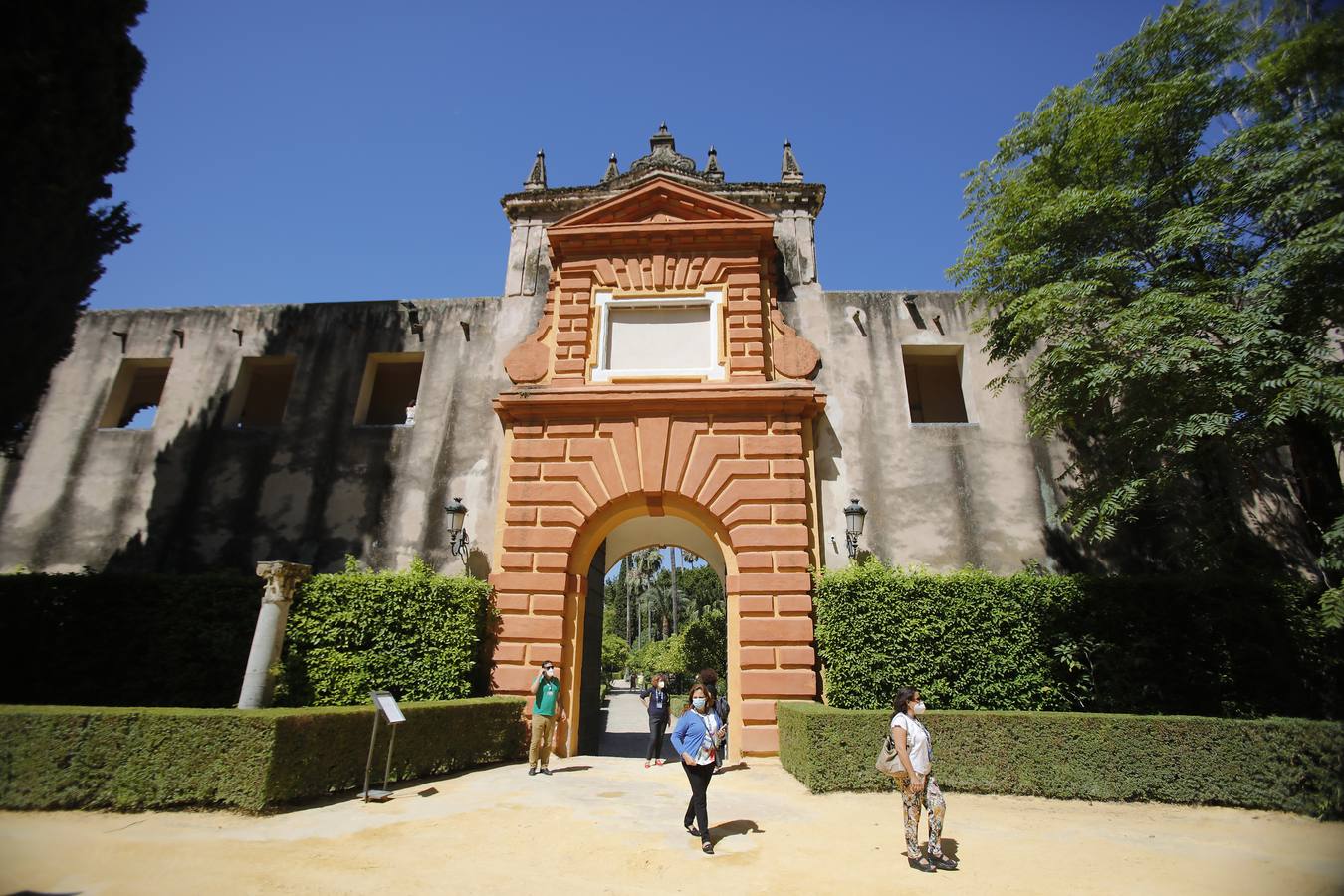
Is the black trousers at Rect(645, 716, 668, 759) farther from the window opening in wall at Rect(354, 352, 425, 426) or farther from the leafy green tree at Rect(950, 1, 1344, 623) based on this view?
the window opening in wall at Rect(354, 352, 425, 426)

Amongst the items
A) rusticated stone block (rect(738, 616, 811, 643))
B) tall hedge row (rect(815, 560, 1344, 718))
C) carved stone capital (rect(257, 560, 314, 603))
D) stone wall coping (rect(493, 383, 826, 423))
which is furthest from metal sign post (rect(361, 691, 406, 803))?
tall hedge row (rect(815, 560, 1344, 718))

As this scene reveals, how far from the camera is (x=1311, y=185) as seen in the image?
7695 mm

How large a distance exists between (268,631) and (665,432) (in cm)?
710

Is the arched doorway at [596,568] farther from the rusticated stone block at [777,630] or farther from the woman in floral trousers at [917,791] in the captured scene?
the woman in floral trousers at [917,791]

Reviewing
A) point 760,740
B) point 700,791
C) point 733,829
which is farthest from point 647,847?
point 760,740

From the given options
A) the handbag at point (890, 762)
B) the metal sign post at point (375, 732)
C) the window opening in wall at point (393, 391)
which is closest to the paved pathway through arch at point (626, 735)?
the metal sign post at point (375, 732)

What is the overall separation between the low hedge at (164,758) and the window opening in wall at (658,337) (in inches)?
322

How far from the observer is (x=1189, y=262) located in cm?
962

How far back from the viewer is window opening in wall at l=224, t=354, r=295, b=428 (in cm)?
1552

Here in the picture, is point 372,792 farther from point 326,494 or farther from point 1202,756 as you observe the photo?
point 1202,756

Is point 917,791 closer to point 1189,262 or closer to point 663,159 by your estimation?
point 1189,262

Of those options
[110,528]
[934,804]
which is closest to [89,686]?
[110,528]

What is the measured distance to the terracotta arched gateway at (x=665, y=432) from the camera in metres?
11.5

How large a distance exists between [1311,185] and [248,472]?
60.5 ft
